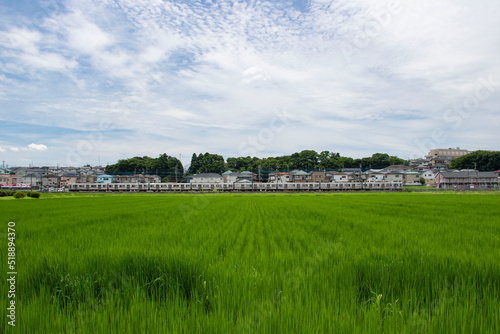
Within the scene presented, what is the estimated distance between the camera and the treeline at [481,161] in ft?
269

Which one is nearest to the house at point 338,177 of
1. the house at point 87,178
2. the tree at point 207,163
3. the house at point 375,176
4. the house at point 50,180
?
the house at point 375,176

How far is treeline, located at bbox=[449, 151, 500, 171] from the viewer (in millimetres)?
82125

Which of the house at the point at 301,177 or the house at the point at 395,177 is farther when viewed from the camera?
the house at the point at 301,177

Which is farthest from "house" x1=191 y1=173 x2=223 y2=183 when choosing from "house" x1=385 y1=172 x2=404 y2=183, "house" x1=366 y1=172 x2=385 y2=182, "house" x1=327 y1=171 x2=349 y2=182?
"house" x1=385 y1=172 x2=404 y2=183

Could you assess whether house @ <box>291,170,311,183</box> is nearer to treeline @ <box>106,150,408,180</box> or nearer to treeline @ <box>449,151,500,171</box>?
treeline @ <box>106,150,408,180</box>

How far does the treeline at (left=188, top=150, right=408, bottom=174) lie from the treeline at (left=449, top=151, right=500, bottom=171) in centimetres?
2253

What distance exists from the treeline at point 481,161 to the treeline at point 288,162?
73.9ft

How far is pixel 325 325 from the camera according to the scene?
2041mm

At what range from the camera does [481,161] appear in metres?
84.1

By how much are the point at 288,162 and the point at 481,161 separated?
203ft

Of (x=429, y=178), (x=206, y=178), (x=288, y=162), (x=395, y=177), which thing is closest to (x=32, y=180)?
(x=206, y=178)

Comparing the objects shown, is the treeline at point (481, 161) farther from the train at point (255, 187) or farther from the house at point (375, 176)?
the train at point (255, 187)

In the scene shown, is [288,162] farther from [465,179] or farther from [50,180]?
[50,180]

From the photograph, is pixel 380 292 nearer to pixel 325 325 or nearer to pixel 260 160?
pixel 325 325
